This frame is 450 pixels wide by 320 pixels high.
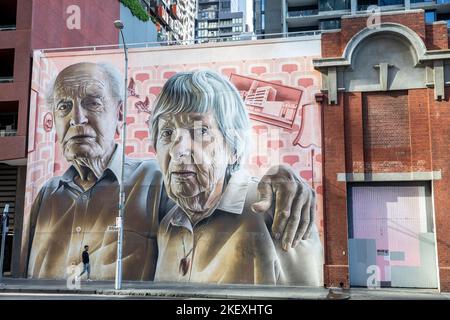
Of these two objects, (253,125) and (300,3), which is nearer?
(253,125)

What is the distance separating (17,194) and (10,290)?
298 inches

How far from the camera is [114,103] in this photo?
2523 cm

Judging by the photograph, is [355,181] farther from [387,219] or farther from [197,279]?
[197,279]

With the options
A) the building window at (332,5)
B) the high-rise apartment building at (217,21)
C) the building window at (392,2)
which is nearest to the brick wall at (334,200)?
the building window at (332,5)

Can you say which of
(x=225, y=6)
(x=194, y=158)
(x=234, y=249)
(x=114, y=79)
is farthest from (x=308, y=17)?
(x=225, y=6)

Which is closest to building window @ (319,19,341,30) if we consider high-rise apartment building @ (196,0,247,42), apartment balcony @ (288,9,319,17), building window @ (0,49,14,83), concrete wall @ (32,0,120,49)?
apartment balcony @ (288,9,319,17)

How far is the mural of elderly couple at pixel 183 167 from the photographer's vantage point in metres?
22.7

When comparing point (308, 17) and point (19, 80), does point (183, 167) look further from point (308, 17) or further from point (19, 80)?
point (308, 17)

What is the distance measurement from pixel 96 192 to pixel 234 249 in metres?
7.58

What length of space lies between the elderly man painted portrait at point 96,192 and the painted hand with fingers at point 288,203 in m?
0.05

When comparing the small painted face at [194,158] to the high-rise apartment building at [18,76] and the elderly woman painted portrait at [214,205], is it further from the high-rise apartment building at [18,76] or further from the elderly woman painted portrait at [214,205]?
the high-rise apartment building at [18,76]

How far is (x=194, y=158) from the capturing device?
23.4 metres
